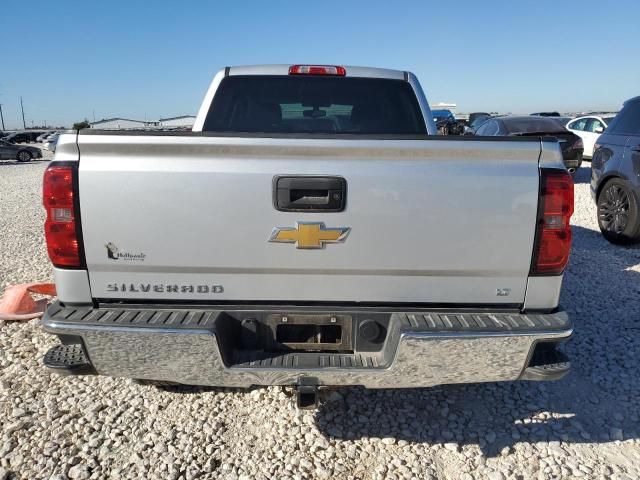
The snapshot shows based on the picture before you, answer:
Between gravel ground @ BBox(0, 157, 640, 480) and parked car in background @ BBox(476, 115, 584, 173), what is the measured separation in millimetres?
8186

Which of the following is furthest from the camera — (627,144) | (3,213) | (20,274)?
(3,213)

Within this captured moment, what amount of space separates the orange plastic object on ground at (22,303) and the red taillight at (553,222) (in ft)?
13.7

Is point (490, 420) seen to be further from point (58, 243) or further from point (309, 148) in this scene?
point (58, 243)

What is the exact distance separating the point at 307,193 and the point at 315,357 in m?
0.78

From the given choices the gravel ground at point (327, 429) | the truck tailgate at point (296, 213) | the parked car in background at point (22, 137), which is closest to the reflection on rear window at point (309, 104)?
the truck tailgate at point (296, 213)

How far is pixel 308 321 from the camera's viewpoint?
2.15m

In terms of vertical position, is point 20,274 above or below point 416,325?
below

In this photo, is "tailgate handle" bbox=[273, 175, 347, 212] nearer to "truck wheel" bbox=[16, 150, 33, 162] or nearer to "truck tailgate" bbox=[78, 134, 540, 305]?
"truck tailgate" bbox=[78, 134, 540, 305]

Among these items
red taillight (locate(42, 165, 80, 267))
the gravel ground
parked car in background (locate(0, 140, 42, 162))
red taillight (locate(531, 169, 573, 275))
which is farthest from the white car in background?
parked car in background (locate(0, 140, 42, 162))

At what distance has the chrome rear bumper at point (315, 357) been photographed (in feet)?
6.48

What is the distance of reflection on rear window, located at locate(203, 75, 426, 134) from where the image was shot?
3557 millimetres

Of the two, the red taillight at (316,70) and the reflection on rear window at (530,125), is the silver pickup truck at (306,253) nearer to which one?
the red taillight at (316,70)

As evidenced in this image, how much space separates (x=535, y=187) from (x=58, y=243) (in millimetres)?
2151

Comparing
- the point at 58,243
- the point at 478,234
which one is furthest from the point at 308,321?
the point at 58,243
